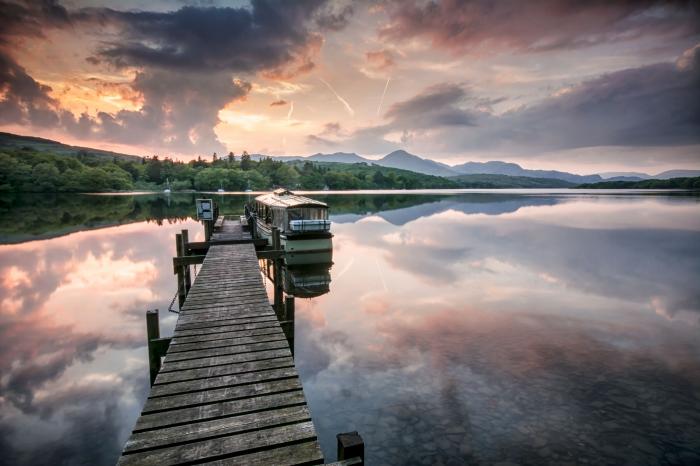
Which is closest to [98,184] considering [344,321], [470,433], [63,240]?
[63,240]

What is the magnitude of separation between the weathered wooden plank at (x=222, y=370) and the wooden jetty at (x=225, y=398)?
19mm

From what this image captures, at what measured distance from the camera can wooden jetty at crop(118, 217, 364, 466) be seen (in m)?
4.75

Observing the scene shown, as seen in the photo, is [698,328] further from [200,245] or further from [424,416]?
[200,245]

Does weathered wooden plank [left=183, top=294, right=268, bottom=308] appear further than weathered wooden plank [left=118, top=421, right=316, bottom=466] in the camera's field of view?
Yes

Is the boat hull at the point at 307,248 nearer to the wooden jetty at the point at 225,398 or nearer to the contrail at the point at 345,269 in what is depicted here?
the contrail at the point at 345,269

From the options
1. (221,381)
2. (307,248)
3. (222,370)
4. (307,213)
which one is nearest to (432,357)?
(222,370)

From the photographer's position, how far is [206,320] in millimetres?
9664

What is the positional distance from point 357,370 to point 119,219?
198 feet

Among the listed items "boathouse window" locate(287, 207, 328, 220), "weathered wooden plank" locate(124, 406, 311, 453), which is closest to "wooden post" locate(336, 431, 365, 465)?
"weathered wooden plank" locate(124, 406, 311, 453)

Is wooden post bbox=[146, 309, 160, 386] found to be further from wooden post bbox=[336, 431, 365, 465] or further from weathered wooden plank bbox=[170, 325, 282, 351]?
wooden post bbox=[336, 431, 365, 465]

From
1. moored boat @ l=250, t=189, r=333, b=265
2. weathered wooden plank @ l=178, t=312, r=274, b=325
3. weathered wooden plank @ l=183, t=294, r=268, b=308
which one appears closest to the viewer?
weathered wooden plank @ l=178, t=312, r=274, b=325

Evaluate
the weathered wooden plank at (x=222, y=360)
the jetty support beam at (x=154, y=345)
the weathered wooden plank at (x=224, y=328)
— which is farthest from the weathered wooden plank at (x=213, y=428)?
the jetty support beam at (x=154, y=345)

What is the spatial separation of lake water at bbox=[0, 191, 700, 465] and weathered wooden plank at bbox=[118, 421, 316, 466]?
3659 millimetres

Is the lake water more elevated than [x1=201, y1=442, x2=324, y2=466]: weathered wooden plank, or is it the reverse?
[x1=201, y1=442, x2=324, y2=466]: weathered wooden plank
